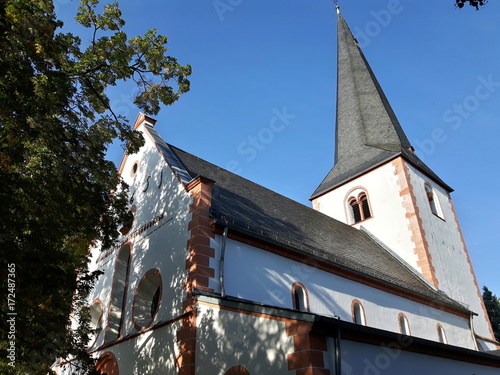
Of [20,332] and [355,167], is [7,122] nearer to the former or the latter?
[20,332]

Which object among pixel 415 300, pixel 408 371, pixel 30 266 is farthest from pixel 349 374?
pixel 415 300

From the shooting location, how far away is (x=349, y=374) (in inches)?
271

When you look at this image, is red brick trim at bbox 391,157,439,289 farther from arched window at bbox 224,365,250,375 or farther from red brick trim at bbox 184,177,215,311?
arched window at bbox 224,365,250,375

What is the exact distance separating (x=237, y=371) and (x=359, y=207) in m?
14.6

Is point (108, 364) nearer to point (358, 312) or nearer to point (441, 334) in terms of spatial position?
point (358, 312)

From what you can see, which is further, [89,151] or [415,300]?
[415,300]

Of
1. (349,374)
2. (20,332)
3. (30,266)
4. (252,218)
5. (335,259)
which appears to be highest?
(252,218)

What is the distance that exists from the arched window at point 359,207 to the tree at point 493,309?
18201mm

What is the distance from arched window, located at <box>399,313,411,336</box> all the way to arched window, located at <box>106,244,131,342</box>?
846cm

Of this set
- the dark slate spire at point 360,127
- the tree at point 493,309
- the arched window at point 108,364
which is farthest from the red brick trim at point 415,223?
the tree at point 493,309

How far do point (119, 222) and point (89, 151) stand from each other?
173 cm

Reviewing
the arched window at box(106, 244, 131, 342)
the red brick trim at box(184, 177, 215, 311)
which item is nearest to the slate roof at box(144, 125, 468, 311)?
the red brick trim at box(184, 177, 215, 311)

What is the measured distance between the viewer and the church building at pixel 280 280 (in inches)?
298

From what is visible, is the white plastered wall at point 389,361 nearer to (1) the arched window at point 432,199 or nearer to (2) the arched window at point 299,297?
(2) the arched window at point 299,297
